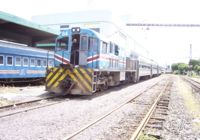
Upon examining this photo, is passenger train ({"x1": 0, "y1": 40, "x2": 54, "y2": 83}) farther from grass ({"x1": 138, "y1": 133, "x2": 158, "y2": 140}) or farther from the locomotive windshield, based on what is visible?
grass ({"x1": 138, "y1": 133, "x2": 158, "y2": 140})

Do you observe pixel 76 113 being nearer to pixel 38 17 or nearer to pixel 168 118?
pixel 168 118

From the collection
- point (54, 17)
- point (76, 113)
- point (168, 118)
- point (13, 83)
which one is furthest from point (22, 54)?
point (54, 17)

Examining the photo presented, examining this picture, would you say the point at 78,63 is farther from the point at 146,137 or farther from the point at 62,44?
the point at 146,137

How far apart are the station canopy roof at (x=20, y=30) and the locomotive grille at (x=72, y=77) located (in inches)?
335

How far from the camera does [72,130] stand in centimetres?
646

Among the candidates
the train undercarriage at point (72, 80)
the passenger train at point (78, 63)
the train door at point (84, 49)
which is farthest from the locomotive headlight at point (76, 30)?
the train undercarriage at point (72, 80)

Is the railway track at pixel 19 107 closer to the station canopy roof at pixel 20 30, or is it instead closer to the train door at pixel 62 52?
the train door at pixel 62 52

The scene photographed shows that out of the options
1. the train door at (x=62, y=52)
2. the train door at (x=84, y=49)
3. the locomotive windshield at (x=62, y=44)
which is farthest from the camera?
the locomotive windshield at (x=62, y=44)

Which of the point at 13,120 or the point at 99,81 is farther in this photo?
the point at 99,81

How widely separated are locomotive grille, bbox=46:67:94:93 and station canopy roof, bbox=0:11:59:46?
27.9ft

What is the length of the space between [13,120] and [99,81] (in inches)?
287

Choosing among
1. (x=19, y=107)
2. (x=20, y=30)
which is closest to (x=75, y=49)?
(x=19, y=107)

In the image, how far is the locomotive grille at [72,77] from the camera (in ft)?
41.5

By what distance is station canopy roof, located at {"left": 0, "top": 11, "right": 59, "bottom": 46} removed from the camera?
67.2 feet
